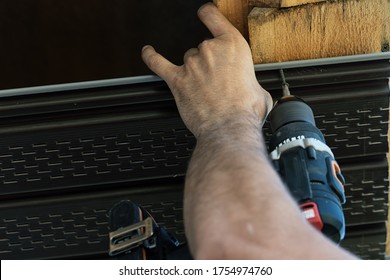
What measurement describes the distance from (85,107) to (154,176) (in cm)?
27

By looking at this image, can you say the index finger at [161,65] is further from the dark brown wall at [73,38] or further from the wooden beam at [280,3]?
the dark brown wall at [73,38]

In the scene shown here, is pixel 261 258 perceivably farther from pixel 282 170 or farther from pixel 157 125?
pixel 157 125

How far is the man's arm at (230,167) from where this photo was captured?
0.85 meters

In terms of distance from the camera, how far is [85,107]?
4.83 ft

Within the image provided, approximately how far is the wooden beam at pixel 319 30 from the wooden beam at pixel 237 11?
0.03 m

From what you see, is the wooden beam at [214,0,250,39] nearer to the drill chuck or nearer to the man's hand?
the man's hand

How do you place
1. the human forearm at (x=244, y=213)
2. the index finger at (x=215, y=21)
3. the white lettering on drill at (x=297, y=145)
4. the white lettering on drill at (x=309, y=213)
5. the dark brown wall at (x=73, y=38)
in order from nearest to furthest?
the human forearm at (x=244, y=213)
the white lettering on drill at (x=309, y=213)
the white lettering on drill at (x=297, y=145)
the index finger at (x=215, y=21)
the dark brown wall at (x=73, y=38)

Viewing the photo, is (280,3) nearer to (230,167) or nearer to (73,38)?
(230,167)

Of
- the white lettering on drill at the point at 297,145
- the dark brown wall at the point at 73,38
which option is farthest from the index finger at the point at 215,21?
the dark brown wall at the point at 73,38

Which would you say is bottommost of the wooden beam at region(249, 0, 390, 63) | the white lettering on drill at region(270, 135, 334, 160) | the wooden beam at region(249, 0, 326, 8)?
the white lettering on drill at region(270, 135, 334, 160)

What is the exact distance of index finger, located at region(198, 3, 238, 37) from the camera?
52.9 inches

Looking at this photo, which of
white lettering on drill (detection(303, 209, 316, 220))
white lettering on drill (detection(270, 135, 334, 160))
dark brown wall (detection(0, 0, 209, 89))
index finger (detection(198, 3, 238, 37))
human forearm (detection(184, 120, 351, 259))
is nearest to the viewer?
human forearm (detection(184, 120, 351, 259))

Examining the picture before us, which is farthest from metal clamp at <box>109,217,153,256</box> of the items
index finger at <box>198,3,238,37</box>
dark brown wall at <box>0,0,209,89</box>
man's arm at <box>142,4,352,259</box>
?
dark brown wall at <box>0,0,209,89</box>

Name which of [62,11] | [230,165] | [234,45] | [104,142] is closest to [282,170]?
[230,165]
